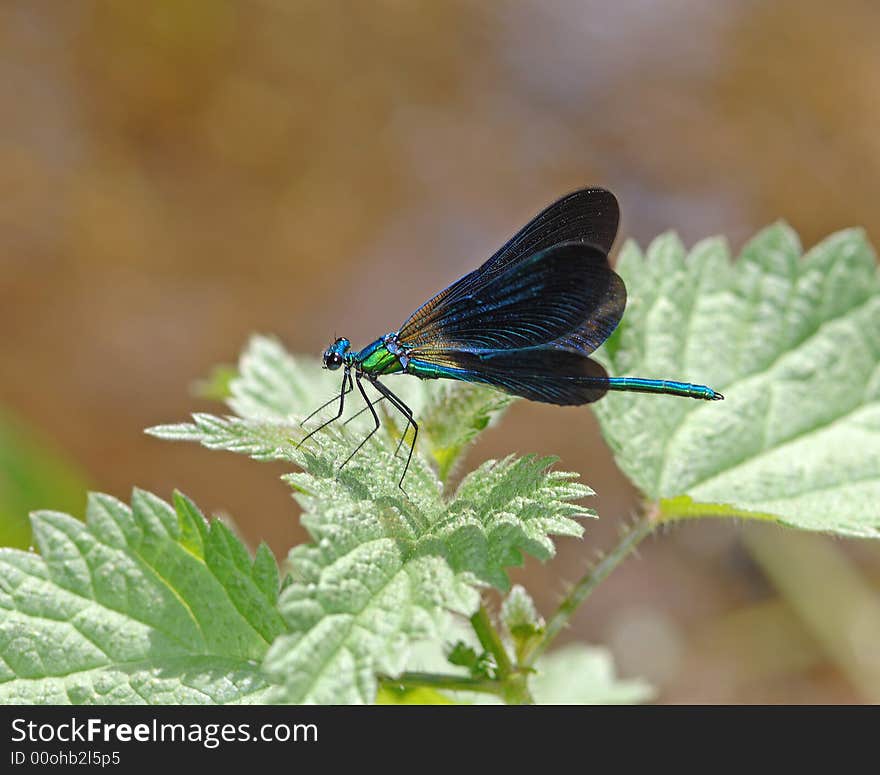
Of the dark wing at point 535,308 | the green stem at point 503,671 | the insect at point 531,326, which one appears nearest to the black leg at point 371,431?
the insect at point 531,326

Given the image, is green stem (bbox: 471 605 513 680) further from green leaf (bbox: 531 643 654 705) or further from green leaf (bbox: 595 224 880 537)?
green leaf (bbox: 531 643 654 705)

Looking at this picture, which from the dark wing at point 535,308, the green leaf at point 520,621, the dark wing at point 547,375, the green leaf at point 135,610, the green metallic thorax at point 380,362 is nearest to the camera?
the green leaf at point 135,610

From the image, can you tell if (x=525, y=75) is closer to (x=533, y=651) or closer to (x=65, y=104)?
(x=65, y=104)

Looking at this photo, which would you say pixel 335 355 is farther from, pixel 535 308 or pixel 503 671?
pixel 503 671

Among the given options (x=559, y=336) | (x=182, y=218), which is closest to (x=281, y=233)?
(x=182, y=218)

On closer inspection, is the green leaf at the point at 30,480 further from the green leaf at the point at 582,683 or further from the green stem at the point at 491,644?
the green stem at the point at 491,644

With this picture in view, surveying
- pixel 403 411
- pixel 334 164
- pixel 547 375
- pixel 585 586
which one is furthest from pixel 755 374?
pixel 334 164
